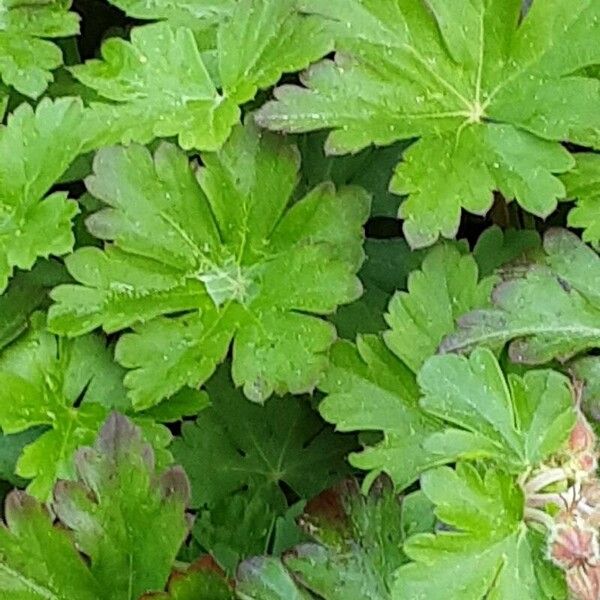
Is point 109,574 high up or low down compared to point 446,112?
down

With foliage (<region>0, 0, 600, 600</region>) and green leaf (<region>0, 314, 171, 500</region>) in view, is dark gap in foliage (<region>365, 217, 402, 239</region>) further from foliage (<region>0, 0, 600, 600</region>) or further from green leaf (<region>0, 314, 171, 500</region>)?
green leaf (<region>0, 314, 171, 500</region>)

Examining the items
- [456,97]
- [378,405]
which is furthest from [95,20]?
[378,405]

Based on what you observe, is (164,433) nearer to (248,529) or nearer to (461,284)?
(248,529)

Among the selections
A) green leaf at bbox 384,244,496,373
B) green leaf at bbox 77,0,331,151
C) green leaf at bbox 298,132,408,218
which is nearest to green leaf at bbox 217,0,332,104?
green leaf at bbox 77,0,331,151

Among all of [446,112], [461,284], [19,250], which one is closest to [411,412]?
[461,284]

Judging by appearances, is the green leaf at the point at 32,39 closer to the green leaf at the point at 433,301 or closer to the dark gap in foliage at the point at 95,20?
the dark gap in foliage at the point at 95,20
